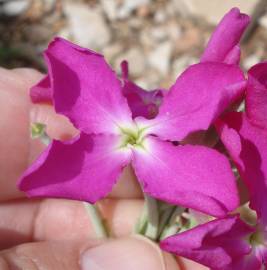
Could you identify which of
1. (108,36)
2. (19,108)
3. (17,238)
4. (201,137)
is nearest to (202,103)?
(201,137)

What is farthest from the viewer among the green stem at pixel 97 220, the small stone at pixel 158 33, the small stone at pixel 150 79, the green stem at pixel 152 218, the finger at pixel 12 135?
the small stone at pixel 158 33

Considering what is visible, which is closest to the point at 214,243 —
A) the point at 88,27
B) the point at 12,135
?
the point at 12,135

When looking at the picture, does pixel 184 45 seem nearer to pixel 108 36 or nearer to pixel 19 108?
pixel 108 36

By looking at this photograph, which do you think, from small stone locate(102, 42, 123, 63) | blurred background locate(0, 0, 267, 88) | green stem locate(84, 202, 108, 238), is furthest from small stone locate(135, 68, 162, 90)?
green stem locate(84, 202, 108, 238)

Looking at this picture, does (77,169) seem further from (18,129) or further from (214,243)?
(18,129)

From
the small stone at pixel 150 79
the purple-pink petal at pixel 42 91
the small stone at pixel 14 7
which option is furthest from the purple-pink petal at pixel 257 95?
the small stone at pixel 14 7

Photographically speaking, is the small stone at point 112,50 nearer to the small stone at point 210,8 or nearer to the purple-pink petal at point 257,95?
the small stone at point 210,8

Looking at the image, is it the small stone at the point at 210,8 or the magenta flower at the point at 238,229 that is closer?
the magenta flower at the point at 238,229
